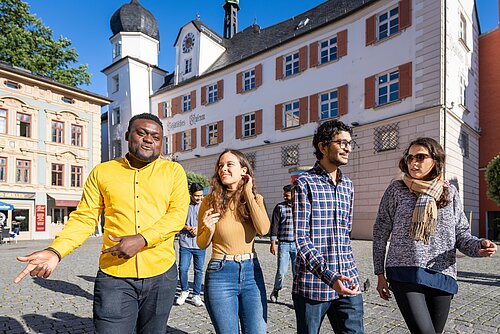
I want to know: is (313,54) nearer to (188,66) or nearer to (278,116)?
(278,116)

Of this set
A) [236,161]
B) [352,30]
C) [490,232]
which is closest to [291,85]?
[352,30]

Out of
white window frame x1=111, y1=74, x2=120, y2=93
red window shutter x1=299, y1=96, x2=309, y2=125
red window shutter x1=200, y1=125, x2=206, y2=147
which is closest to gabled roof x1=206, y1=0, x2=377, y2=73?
red window shutter x1=299, y1=96, x2=309, y2=125

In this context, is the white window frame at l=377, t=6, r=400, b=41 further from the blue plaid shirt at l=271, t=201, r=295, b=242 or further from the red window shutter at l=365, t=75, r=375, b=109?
the blue plaid shirt at l=271, t=201, r=295, b=242

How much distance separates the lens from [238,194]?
9.25 ft

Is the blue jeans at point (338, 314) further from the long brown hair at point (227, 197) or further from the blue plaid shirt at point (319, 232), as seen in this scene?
the long brown hair at point (227, 197)

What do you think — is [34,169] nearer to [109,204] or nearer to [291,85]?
[291,85]

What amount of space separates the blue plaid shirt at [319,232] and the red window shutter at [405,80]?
1554 centimetres

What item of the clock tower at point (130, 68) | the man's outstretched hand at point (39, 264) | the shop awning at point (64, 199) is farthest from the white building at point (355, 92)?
the man's outstretched hand at point (39, 264)

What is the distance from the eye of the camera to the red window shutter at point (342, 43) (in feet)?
61.3

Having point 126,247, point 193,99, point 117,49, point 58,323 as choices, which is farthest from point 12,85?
point 126,247

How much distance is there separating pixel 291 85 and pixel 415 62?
691cm

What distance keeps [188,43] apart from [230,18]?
10410 millimetres

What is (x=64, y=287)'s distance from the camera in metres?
6.98

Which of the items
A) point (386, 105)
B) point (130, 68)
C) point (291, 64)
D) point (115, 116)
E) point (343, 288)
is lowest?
point (343, 288)
